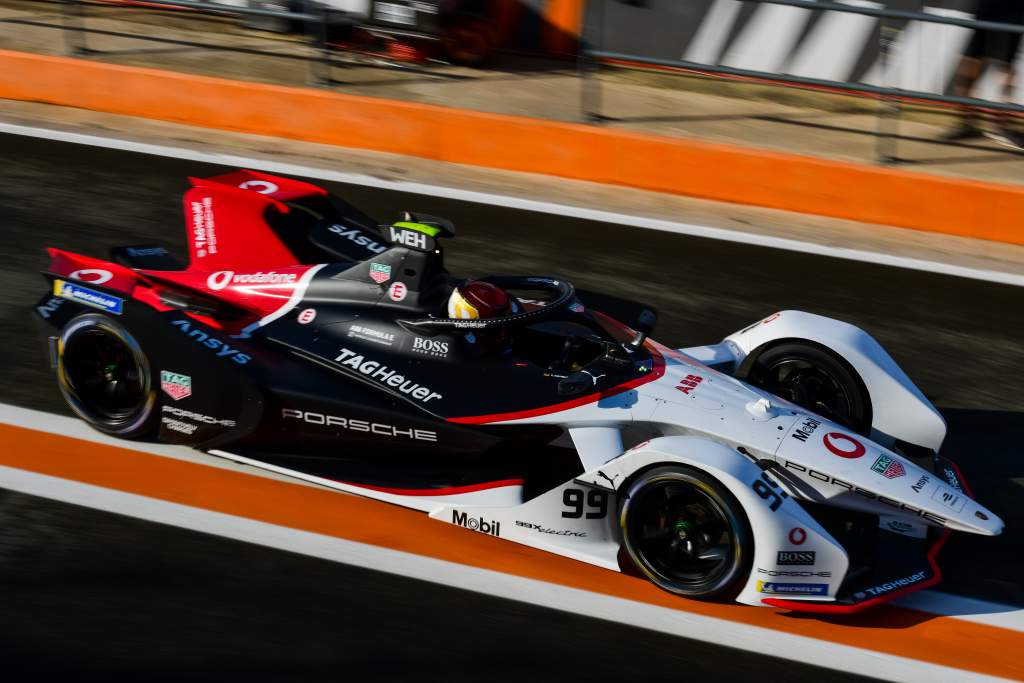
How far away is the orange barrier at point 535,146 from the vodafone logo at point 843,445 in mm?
4519

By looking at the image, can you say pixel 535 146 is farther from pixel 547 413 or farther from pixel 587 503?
pixel 587 503

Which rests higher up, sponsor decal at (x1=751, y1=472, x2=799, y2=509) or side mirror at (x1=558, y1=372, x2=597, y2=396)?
side mirror at (x1=558, y1=372, x2=597, y2=396)

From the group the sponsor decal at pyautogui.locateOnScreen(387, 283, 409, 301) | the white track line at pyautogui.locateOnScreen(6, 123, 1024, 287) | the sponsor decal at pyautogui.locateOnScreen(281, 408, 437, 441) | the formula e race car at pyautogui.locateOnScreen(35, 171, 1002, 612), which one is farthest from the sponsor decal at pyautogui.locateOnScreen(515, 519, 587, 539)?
the white track line at pyautogui.locateOnScreen(6, 123, 1024, 287)

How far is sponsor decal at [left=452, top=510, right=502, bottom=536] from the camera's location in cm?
559

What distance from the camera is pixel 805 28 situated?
1203 cm

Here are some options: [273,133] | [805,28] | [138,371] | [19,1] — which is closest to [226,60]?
[273,133]

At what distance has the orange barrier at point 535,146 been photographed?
9633 mm

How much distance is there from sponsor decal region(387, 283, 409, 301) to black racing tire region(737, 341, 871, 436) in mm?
1847

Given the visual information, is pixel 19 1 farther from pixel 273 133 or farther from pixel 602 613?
pixel 602 613

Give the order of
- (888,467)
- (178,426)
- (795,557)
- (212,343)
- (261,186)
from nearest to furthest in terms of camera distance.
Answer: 1. (795,557)
2. (888,467)
3. (212,343)
4. (178,426)
5. (261,186)

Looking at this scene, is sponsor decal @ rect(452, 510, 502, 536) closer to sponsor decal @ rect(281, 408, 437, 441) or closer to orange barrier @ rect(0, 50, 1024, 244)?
sponsor decal @ rect(281, 408, 437, 441)

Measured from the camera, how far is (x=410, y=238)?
20.0 ft

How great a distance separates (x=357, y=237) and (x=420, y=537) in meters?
2.12

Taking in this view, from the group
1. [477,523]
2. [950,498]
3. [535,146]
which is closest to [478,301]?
[477,523]
